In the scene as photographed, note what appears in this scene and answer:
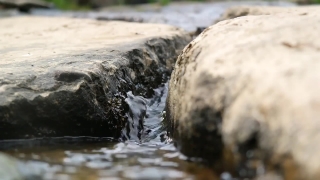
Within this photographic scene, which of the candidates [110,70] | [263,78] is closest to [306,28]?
[263,78]

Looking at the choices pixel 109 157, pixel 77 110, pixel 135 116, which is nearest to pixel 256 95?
pixel 109 157

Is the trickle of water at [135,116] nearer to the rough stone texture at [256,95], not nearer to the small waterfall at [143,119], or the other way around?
the small waterfall at [143,119]

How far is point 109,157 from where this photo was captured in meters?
1.44

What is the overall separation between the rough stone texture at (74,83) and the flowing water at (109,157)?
6 cm

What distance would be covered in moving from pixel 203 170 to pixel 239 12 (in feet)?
9.12

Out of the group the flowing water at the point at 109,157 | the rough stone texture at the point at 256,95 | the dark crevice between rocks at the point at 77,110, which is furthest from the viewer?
the dark crevice between rocks at the point at 77,110

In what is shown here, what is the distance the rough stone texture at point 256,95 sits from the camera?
1.01 m

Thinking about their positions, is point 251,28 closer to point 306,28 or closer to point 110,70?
point 306,28

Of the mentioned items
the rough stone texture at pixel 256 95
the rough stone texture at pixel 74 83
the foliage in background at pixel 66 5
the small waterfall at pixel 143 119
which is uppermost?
the rough stone texture at pixel 256 95

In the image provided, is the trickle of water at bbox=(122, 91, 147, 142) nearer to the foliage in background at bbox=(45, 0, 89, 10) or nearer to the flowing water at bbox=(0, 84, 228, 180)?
the flowing water at bbox=(0, 84, 228, 180)

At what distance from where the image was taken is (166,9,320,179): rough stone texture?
3.30 ft

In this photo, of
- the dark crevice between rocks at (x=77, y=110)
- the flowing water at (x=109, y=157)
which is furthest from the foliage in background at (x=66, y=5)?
the flowing water at (x=109, y=157)

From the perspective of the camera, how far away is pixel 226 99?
1214mm

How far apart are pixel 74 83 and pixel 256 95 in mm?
781
